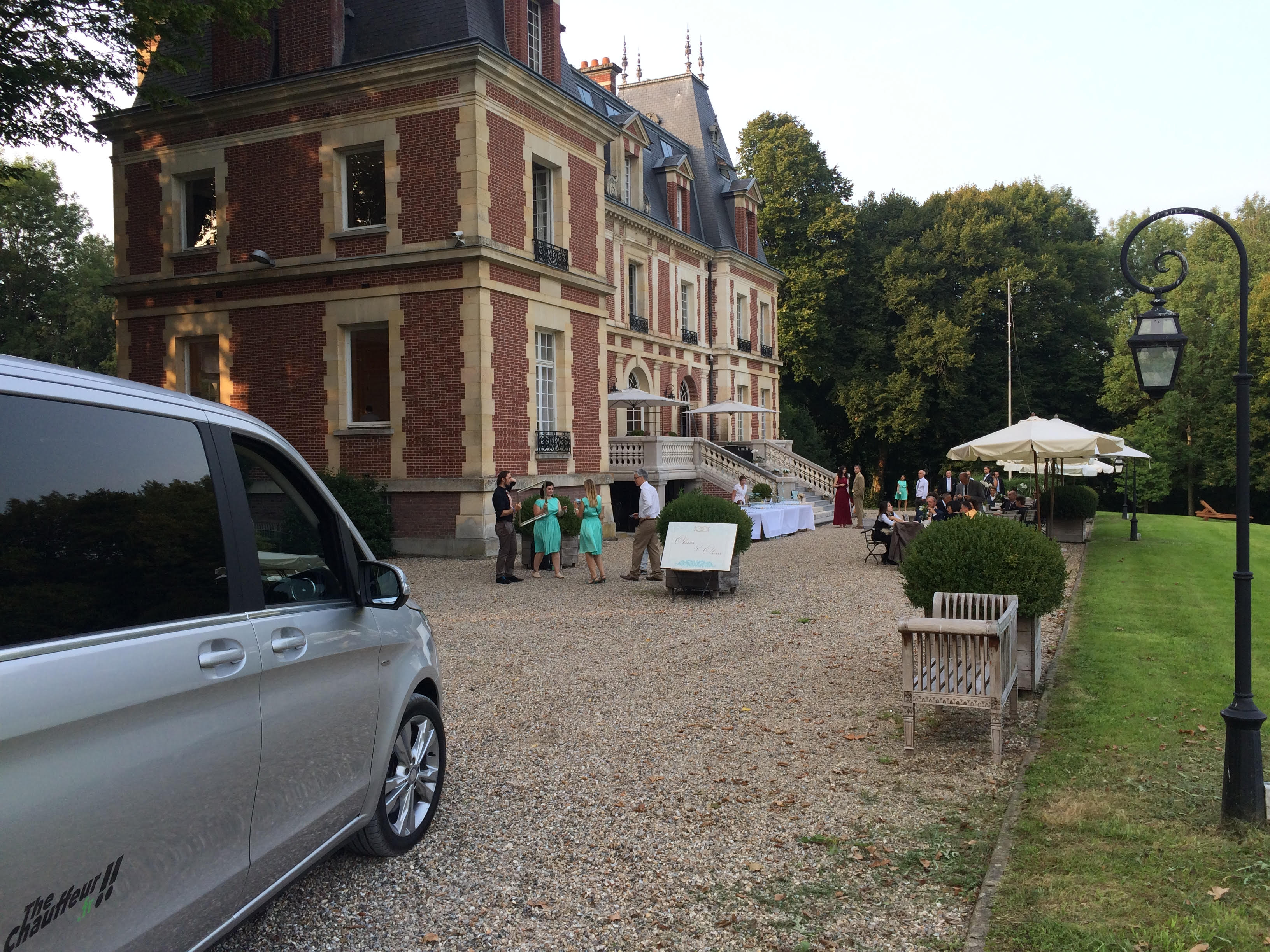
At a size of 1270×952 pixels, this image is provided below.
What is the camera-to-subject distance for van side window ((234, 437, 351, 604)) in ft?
11.4

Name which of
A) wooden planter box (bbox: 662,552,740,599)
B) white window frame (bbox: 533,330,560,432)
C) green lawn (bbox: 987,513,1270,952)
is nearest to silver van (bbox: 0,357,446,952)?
green lawn (bbox: 987,513,1270,952)

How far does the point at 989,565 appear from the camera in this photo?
7574 millimetres

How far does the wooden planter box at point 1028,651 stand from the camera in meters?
7.72

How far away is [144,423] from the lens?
2.93 meters

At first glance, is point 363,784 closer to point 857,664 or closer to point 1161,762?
point 1161,762

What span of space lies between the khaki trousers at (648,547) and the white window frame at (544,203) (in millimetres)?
8696

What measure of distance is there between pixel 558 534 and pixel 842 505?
49.2ft

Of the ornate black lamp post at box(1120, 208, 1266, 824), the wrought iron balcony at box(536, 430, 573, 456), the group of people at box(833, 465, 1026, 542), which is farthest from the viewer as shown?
the wrought iron balcony at box(536, 430, 573, 456)

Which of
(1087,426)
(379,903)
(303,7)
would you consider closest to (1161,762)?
(379,903)

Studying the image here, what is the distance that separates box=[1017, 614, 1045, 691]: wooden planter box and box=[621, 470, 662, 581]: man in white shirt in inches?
307

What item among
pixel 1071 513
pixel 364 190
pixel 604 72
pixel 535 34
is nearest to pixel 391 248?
pixel 364 190

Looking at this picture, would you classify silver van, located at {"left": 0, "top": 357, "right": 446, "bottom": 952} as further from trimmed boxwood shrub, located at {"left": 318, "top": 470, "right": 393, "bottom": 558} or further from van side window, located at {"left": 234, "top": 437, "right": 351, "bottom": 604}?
trimmed boxwood shrub, located at {"left": 318, "top": 470, "right": 393, "bottom": 558}

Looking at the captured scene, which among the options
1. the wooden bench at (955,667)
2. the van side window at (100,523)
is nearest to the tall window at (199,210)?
the wooden bench at (955,667)

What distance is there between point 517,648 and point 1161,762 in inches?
235
